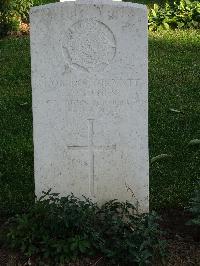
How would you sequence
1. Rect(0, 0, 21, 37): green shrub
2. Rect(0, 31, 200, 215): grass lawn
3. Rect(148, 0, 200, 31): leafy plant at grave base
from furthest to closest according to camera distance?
Rect(148, 0, 200, 31): leafy plant at grave base → Rect(0, 0, 21, 37): green shrub → Rect(0, 31, 200, 215): grass lawn

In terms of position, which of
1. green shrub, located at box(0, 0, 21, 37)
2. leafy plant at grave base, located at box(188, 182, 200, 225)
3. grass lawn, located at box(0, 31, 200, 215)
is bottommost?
leafy plant at grave base, located at box(188, 182, 200, 225)

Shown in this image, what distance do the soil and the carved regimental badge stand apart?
1268 mm

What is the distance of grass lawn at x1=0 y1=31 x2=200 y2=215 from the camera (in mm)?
5074

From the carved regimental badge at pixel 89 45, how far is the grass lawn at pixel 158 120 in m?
1.31

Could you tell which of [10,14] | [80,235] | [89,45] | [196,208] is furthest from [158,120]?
[10,14]

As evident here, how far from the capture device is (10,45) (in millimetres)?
9602

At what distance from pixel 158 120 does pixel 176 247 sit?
8.58ft

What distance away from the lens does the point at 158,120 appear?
6629mm

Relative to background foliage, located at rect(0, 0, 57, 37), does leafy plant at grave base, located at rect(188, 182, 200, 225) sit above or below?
below

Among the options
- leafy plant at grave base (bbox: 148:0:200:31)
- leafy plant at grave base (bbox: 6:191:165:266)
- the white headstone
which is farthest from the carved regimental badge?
leafy plant at grave base (bbox: 148:0:200:31)

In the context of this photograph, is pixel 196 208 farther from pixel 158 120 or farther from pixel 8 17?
pixel 8 17

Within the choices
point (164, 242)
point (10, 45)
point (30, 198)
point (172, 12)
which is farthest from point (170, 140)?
point (172, 12)

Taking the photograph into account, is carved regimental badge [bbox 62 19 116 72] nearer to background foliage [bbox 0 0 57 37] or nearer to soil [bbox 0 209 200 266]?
soil [bbox 0 209 200 266]

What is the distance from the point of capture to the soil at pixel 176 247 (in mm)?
3998
